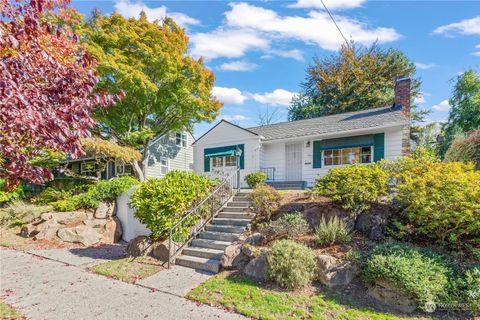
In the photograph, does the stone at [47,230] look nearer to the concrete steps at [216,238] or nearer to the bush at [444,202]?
the concrete steps at [216,238]

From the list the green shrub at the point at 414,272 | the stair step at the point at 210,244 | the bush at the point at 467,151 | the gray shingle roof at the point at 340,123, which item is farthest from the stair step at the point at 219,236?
the bush at the point at 467,151

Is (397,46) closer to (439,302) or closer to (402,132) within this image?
(402,132)

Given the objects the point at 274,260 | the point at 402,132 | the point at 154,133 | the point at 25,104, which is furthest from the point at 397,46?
the point at 25,104

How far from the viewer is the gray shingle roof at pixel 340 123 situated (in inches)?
477

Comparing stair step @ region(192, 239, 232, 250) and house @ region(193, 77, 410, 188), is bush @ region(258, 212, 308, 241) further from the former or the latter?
house @ region(193, 77, 410, 188)

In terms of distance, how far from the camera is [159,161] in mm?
18984

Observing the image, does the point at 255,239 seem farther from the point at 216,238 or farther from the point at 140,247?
the point at 140,247

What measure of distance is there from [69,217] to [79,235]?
1092 millimetres

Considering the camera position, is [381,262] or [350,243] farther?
[350,243]

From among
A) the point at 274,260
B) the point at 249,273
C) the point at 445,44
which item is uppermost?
the point at 445,44

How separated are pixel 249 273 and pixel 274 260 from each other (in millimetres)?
751

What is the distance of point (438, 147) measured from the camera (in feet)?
70.0

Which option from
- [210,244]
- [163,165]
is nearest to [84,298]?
[210,244]

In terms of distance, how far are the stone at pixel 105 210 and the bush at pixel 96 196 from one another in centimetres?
17
